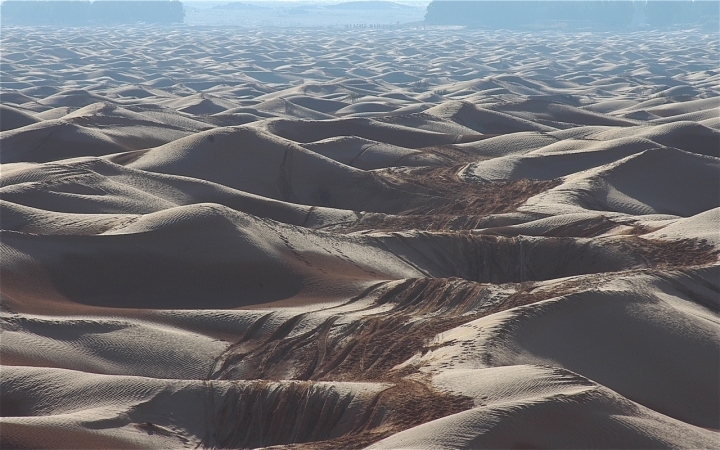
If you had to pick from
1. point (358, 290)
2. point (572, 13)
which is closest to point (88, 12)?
point (572, 13)

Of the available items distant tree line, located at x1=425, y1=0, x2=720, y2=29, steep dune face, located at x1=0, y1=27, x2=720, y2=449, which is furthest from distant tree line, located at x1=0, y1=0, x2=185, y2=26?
steep dune face, located at x1=0, y1=27, x2=720, y2=449

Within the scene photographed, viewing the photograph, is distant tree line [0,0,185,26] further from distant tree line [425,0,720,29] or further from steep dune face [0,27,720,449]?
steep dune face [0,27,720,449]

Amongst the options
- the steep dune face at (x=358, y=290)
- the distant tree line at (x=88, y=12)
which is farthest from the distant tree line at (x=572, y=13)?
the steep dune face at (x=358, y=290)

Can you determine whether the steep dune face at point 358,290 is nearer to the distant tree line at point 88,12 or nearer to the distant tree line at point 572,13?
the distant tree line at point 572,13

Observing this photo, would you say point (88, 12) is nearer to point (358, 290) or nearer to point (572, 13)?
point (572, 13)

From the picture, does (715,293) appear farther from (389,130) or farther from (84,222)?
(389,130)

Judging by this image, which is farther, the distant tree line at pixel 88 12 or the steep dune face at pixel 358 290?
the distant tree line at pixel 88 12

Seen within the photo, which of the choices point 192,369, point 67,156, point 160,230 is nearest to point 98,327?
point 192,369
